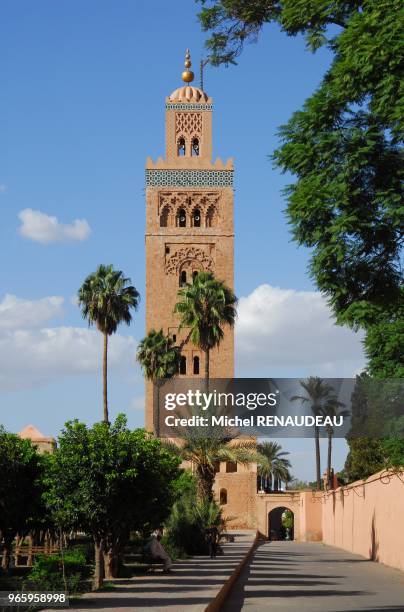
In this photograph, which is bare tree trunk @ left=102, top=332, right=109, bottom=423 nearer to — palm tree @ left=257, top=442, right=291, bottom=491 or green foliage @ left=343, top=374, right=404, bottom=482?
green foliage @ left=343, top=374, right=404, bottom=482

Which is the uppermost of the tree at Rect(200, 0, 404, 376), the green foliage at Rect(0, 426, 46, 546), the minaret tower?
the minaret tower

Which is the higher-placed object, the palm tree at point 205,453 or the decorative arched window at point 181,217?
the decorative arched window at point 181,217

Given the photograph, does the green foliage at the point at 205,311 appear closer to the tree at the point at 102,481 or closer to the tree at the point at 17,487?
the tree at the point at 17,487

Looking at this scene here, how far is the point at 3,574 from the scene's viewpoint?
22.9 metres

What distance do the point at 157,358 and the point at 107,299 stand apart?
705 centimetres

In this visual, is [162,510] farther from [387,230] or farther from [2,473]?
[387,230]

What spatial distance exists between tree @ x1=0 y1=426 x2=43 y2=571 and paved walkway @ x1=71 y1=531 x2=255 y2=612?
3119 mm

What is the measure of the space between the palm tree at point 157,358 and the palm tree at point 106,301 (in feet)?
19.0

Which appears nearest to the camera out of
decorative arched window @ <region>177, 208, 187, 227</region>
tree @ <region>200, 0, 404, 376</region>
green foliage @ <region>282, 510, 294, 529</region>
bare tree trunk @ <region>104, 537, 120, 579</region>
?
tree @ <region>200, 0, 404, 376</region>

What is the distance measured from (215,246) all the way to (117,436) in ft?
156

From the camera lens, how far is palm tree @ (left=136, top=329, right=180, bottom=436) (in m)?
53.5

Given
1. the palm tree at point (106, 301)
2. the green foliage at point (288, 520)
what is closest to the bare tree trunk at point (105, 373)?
the palm tree at point (106, 301)

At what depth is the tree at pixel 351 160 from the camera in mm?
10977

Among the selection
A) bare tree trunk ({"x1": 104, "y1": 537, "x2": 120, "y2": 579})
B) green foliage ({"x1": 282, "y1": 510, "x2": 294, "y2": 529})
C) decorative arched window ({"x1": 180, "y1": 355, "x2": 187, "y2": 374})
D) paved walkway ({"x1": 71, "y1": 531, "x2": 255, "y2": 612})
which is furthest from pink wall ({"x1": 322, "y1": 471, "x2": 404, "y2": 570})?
green foliage ({"x1": 282, "y1": 510, "x2": 294, "y2": 529})
